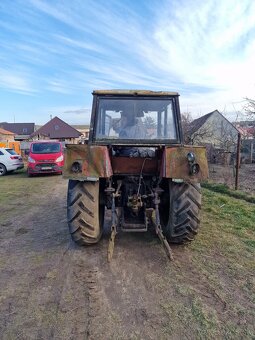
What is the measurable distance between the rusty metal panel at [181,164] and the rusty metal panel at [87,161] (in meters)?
0.83

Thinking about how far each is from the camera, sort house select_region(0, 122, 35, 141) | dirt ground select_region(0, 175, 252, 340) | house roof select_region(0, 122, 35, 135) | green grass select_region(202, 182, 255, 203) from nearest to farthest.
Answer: dirt ground select_region(0, 175, 252, 340) < green grass select_region(202, 182, 255, 203) < house select_region(0, 122, 35, 141) < house roof select_region(0, 122, 35, 135)

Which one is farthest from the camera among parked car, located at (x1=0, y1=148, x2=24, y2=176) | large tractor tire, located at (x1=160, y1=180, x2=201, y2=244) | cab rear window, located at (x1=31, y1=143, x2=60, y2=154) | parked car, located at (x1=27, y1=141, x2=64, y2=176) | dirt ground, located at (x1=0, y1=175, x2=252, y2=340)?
parked car, located at (x1=0, y1=148, x2=24, y2=176)

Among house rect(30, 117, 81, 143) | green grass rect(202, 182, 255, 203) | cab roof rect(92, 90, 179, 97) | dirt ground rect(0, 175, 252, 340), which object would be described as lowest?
dirt ground rect(0, 175, 252, 340)

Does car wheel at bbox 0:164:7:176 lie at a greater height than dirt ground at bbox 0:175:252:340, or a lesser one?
greater

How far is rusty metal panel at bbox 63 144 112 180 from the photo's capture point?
4.10m

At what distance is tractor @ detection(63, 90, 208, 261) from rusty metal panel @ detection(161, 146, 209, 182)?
77mm

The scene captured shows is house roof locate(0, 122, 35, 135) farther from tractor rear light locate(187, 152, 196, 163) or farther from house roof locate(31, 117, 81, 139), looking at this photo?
tractor rear light locate(187, 152, 196, 163)

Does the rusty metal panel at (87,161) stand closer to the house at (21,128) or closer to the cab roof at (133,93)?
the cab roof at (133,93)

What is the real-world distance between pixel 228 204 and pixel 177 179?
12.5 feet

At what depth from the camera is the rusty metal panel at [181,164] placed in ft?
13.4

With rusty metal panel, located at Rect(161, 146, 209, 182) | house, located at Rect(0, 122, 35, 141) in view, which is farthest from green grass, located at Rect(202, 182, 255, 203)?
house, located at Rect(0, 122, 35, 141)

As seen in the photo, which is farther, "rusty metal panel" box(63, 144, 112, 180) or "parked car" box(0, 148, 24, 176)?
"parked car" box(0, 148, 24, 176)

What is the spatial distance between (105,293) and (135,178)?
1996 millimetres

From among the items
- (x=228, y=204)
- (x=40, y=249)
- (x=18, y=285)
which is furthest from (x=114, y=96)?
(x=228, y=204)
